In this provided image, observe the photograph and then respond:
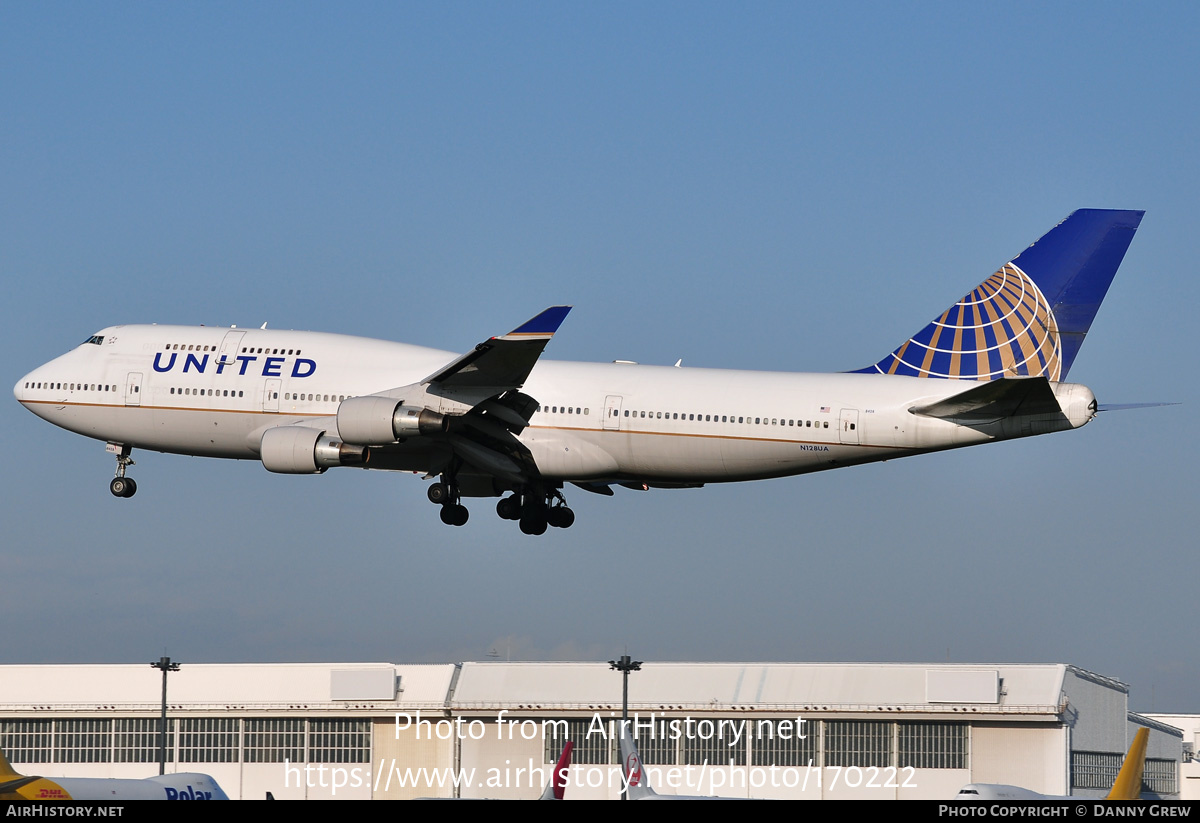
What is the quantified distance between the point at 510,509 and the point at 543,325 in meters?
8.43

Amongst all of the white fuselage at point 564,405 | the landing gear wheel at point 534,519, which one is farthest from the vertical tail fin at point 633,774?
the landing gear wheel at point 534,519

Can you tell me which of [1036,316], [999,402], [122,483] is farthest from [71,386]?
[1036,316]

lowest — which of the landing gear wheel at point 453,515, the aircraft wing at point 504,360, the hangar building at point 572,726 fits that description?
the hangar building at point 572,726

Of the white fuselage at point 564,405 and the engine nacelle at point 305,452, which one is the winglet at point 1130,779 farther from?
→ the engine nacelle at point 305,452

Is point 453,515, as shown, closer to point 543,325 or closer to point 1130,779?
point 543,325

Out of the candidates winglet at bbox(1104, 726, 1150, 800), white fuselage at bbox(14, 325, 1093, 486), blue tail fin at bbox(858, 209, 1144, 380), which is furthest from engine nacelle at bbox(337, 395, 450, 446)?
winglet at bbox(1104, 726, 1150, 800)

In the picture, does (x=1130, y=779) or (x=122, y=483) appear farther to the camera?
(x=122, y=483)

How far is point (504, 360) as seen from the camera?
1475 inches

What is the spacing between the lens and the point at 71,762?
59719mm

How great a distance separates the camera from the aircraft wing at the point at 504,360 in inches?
1437

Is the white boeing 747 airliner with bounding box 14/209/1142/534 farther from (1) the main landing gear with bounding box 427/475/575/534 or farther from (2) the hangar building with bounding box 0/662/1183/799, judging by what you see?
(2) the hangar building with bounding box 0/662/1183/799

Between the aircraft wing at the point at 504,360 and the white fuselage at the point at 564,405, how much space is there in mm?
1950
